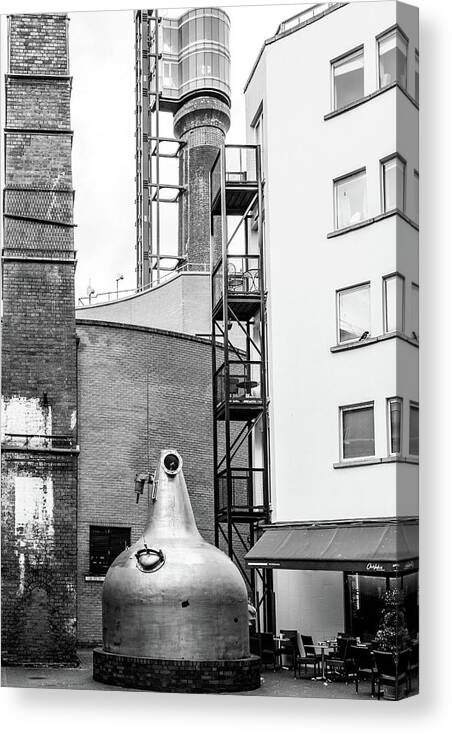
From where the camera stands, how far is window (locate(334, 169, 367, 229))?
10.5m

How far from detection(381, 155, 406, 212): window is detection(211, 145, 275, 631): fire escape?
1186 millimetres

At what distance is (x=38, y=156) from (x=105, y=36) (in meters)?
1.19

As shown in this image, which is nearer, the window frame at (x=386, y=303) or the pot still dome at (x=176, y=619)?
the window frame at (x=386, y=303)

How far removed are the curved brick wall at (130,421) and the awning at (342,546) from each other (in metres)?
0.58

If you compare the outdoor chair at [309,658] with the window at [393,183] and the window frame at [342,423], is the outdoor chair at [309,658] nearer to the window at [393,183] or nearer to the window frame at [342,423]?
the window frame at [342,423]

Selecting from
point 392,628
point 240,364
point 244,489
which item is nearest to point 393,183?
point 240,364

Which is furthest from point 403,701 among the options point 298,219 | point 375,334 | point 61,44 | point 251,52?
point 61,44

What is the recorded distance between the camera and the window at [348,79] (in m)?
10.5

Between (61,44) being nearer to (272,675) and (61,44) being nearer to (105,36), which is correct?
(105,36)

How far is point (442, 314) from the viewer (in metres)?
9.98

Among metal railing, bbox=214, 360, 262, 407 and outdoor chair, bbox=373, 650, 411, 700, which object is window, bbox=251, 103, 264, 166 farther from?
outdoor chair, bbox=373, 650, 411, 700

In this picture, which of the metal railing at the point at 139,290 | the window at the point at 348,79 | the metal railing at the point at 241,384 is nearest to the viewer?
the window at the point at 348,79

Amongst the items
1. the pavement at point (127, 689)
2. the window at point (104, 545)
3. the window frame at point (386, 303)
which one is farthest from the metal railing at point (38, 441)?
the window frame at point (386, 303)

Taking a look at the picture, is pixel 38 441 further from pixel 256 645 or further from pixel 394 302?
pixel 394 302
